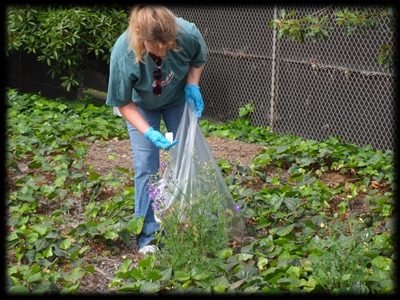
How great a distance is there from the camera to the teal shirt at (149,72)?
3.54 m

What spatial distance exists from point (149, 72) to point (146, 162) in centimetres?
52

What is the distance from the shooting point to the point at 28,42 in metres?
8.23

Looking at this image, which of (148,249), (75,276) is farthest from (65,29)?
(75,276)

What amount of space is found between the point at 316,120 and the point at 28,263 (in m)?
3.79

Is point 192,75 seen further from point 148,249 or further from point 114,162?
point 114,162

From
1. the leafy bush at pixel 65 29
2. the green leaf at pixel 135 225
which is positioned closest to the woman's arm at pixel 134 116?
the green leaf at pixel 135 225

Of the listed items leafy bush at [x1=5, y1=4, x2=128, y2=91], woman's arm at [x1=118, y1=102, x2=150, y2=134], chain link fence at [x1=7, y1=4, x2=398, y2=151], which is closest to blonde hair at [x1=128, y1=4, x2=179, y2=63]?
woman's arm at [x1=118, y1=102, x2=150, y2=134]

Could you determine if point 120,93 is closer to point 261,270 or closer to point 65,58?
point 261,270

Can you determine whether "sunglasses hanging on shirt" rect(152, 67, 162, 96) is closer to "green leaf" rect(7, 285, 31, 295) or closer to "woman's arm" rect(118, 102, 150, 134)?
"woman's arm" rect(118, 102, 150, 134)

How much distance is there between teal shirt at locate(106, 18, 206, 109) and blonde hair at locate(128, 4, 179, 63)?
103mm

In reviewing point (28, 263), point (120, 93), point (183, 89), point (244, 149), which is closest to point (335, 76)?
point (244, 149)

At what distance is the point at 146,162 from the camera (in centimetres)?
371

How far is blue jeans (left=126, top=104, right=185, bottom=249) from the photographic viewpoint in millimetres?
3713

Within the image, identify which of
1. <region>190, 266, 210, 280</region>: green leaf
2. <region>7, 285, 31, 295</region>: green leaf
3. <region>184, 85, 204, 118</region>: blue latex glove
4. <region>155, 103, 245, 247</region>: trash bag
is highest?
<region>184, 85, 204, 118</region>: blue latex glove
